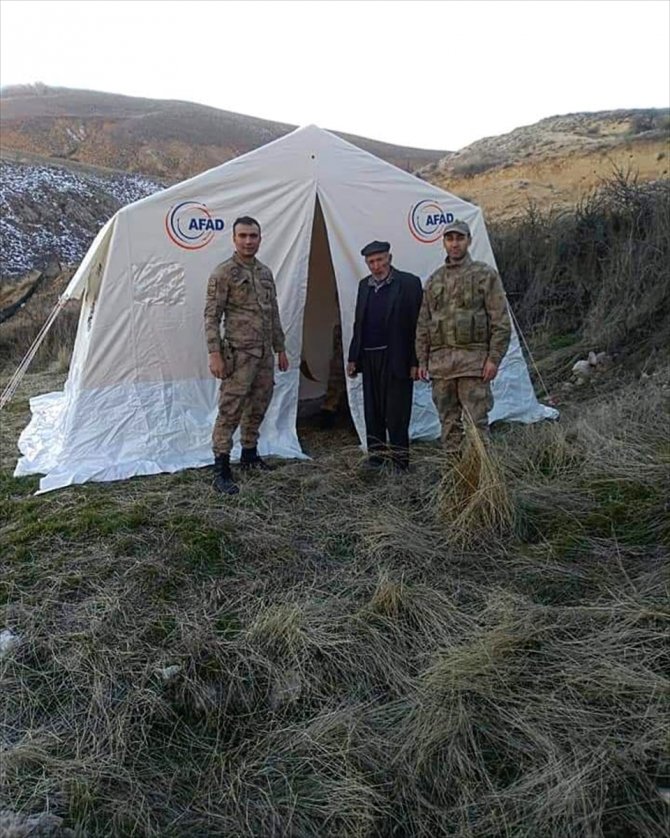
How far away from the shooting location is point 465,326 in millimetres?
4148

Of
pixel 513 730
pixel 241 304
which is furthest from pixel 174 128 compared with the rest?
pixel 513 730

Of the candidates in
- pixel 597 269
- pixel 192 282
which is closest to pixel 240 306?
pixel 192 282

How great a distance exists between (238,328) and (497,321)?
1641mm

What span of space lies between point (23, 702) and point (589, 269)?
792 centimetres

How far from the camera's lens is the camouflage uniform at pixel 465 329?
4.15 metres

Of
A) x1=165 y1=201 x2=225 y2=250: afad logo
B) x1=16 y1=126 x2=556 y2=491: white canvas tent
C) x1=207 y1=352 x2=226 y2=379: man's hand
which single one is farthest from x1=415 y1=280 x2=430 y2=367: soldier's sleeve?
x1=165 y1=201 x2=225 y2=250: afad logo

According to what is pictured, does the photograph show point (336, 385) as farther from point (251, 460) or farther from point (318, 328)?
point (251, 460)

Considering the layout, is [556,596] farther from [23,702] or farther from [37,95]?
[37,95]

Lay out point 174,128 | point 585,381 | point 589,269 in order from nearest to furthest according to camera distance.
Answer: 1. point 585,381
2. point 589,269
3. point 174,128

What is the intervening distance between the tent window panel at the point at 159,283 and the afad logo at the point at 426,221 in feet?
6.15

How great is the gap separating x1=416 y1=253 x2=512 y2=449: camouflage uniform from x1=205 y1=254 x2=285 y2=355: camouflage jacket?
1.03 meters

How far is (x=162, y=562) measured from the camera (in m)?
3.26

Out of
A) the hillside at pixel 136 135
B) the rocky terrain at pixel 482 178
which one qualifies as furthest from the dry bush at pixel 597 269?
the hillside at pixel 136 135

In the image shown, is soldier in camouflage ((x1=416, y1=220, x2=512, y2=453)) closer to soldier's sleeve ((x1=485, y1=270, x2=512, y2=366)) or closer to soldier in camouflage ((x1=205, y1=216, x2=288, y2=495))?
soldier's sleeve ((x1=485, y1=270, x2=512, y2=366))
